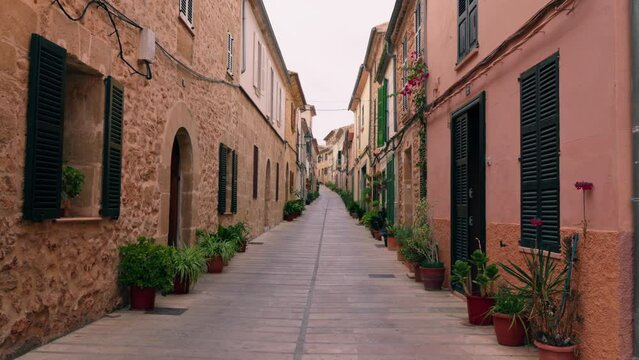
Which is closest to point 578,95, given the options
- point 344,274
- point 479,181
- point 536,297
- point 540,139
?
point 540,139

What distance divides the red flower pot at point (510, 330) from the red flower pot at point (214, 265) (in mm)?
5395

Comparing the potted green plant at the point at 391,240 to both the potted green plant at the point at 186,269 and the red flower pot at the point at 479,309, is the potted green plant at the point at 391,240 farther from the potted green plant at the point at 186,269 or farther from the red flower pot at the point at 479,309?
the red flower pot at the point at 479,309

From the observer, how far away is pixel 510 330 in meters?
4.72

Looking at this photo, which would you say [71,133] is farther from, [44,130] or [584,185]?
[584,185]

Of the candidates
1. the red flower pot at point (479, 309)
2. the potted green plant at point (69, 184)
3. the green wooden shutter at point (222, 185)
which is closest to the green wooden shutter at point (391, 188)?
the green wooden shutter at point (222, 185)

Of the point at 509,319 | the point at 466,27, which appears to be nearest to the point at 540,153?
→ the point at 509,319

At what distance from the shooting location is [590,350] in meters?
3.82

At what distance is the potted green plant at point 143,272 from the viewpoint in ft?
19.4

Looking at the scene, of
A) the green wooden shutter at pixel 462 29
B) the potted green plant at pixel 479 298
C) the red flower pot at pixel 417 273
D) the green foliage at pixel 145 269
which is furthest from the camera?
the red flower pot at pixel 417 273

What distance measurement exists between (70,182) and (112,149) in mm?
722

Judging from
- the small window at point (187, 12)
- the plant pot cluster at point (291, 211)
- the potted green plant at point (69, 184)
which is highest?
Answer: the small window at point (187, 12)

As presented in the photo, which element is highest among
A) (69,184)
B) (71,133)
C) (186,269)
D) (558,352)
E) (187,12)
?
(187,12)

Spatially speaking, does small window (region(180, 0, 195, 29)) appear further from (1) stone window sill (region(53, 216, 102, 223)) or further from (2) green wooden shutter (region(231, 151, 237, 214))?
(2) green wooden shutter (region(231, 151, 237, 214))

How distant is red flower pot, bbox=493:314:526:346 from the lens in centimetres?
470
